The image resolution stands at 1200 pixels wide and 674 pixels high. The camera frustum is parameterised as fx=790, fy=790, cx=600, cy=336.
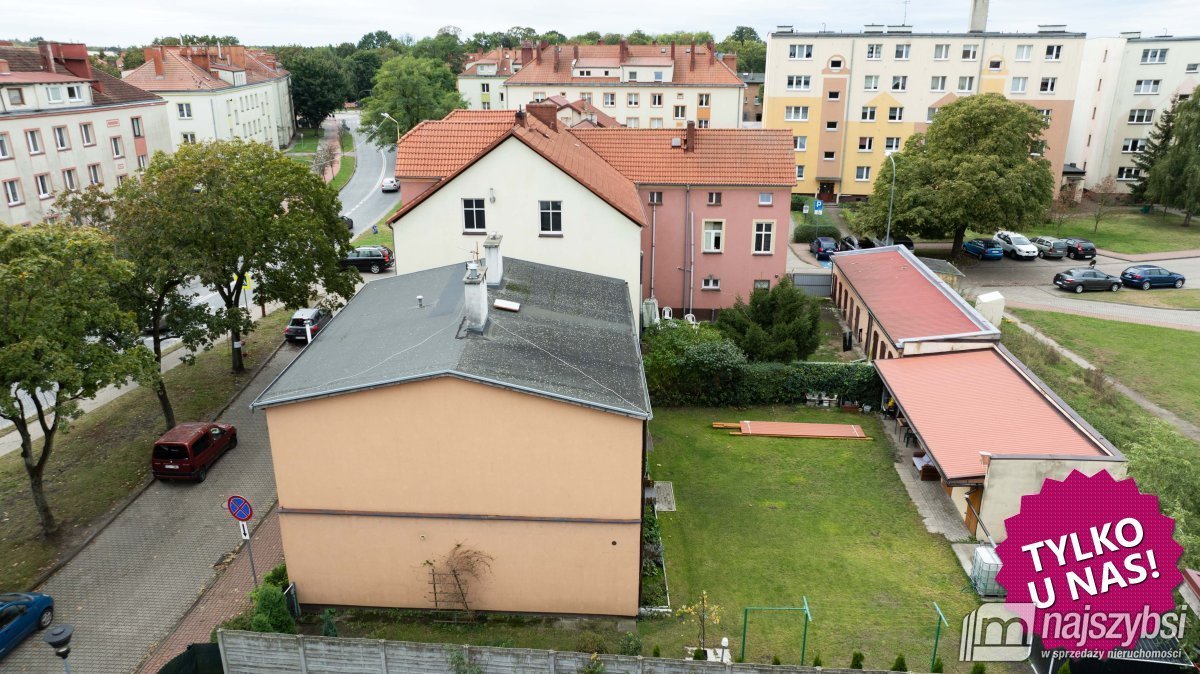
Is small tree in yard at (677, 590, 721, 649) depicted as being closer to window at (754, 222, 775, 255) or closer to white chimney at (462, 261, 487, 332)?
white chimney at (462, 261, 487, 332)

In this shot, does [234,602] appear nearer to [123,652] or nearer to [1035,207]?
[123,652]

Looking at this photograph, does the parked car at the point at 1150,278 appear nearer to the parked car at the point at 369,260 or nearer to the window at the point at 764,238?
the window at the point at 764,238

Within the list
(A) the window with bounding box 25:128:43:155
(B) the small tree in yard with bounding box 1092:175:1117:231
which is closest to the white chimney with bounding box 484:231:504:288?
(A) the window with bounding box 25:128:43:155

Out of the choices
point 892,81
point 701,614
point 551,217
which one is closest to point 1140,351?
point 551,217

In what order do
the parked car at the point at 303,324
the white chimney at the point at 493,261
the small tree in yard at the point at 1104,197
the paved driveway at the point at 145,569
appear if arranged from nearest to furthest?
1. the paved driveway at the point at 145,569
2. the white chimney at the point at 493,261
3. the parked car at the point at 303,324
4. the small tree in yard at the point at 1104,197

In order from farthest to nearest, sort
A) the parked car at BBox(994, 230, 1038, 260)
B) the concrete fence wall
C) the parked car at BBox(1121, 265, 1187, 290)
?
the parked car at BBox(994, 230, 1038, 260), the parked car at BBox(1121, 265, 1187, 290), the concrete fence wall

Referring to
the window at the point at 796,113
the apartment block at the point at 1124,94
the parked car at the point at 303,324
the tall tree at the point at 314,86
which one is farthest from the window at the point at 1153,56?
the tall tree at the point at 314,86
